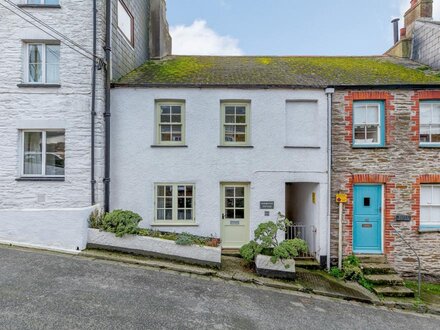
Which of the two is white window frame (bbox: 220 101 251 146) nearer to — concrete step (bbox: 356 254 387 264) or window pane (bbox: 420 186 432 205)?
concrete step (bbox: 356 254 387 264)

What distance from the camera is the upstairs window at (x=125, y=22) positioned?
35.3ft

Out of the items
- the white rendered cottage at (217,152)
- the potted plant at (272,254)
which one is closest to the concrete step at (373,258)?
the white rendered cottage at (217,152)

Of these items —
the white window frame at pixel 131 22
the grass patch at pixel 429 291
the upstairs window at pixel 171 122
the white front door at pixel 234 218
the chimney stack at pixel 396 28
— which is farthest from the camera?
the chimney stack at pixel 396 28

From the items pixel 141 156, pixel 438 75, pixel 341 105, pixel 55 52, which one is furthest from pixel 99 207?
pixel 438 75

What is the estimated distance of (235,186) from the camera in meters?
10.0

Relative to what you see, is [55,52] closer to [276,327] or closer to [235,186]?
[235,186]

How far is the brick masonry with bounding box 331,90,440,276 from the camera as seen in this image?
970 centimetres

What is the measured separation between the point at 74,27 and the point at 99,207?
5.97 m

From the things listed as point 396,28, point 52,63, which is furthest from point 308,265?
point 396,28

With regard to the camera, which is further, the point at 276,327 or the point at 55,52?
the point at 55,52

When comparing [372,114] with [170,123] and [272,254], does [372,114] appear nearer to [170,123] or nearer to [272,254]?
[272,254]

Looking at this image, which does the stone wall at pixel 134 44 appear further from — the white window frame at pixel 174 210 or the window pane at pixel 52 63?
the white window frame at pixel 174 210

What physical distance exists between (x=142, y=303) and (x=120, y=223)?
3099 mm

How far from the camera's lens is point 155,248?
8.55 metres
